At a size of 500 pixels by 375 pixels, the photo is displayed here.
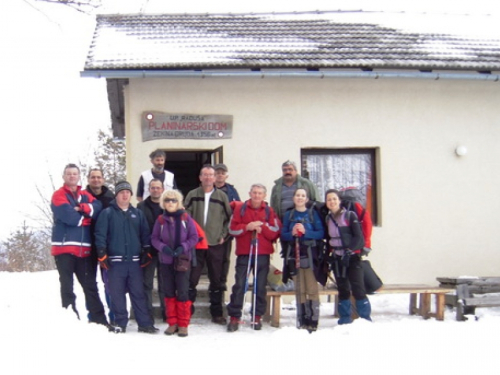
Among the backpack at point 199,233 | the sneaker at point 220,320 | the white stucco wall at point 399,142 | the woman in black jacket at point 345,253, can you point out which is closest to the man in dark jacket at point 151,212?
the backpack at point 199,233

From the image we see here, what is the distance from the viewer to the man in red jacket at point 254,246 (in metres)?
7.57

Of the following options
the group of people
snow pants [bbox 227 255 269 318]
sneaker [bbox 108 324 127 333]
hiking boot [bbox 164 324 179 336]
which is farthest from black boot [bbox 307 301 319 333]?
sneaker [bbox 108 324 127 333]

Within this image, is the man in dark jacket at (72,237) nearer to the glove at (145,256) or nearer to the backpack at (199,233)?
the glove at (145,256)

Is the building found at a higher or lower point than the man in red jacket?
higher

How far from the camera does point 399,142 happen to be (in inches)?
393

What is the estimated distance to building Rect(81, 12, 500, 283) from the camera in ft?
30.9

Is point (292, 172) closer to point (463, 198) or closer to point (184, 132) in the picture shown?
point (184, 132)

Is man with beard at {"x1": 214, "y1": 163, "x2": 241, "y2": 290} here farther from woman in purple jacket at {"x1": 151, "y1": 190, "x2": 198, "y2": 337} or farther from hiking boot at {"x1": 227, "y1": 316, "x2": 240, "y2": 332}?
woman in purple jacket at {"x1": 151, "y1": 190, "x2": 198, "y2": 337}

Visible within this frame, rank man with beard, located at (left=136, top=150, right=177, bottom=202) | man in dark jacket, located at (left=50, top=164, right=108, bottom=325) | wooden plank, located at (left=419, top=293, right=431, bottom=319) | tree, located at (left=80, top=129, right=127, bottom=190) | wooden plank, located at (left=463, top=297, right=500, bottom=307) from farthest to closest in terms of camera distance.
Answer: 1. tree, located at (left=80, top=129, right=127, bottom=190)
2. wooden plank, located at (left=419, top=293, right=431, bottom=319)
3. wooden plank, located at (left=463, top=297, right=500, bottom=307)
4. man with beard, located at (left=136, top=150, right=177, bottom=202)
5. man in dark jacket, located at (left=50, top=164, right=108, bottom=325)

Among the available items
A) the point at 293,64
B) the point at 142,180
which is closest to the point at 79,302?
the point at 142,180

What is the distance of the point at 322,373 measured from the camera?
17.4ft

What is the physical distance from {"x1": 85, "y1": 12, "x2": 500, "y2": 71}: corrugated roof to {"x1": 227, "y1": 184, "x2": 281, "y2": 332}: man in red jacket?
8.66ft

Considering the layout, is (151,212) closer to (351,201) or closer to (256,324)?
(256,324)

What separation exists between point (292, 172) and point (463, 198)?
143 inches
